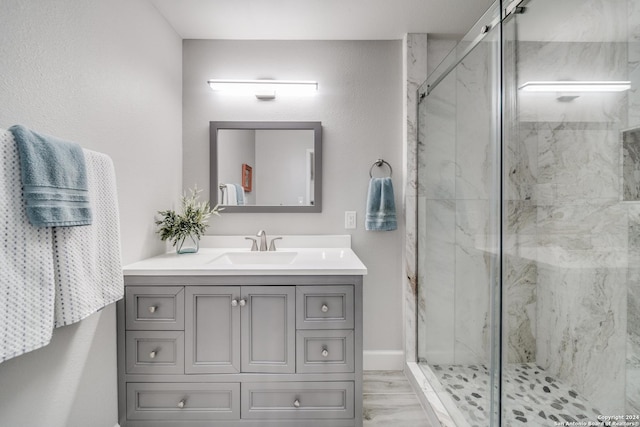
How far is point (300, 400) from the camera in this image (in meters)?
1.49

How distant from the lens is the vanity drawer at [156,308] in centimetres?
147

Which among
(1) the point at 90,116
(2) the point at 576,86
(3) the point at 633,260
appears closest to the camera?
(3) the point at 633,260

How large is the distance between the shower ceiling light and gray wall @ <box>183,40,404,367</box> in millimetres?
1139

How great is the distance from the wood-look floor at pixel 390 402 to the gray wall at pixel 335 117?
0.66 feet

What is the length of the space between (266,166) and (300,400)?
4.63 ft

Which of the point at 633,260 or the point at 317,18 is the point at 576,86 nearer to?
the point at 633,260

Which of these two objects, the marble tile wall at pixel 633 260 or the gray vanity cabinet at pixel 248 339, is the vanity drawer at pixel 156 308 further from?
the marble tile wall at pixel 633 260

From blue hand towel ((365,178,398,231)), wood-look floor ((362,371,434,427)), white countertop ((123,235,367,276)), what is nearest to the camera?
white countertop ((123,235,367,276))

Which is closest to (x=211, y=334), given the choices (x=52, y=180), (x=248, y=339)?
(x=248, y=339)

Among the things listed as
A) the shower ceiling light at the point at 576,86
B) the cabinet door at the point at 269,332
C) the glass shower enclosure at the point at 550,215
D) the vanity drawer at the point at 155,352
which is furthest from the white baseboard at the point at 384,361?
the shower ceiling light at the point at 576,86

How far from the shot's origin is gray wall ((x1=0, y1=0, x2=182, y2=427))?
1.03 meters

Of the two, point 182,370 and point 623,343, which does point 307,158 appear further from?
point 623,343

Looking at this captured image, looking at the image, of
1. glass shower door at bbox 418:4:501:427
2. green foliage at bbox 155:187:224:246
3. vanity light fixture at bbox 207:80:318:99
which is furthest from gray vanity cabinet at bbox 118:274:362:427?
vanity light fixture at bbox 207:80:318:99

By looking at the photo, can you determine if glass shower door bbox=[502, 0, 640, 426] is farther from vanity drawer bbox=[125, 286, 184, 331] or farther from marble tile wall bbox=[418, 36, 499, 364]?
vanity drawer bbox=[125, 286, 184, 331]
